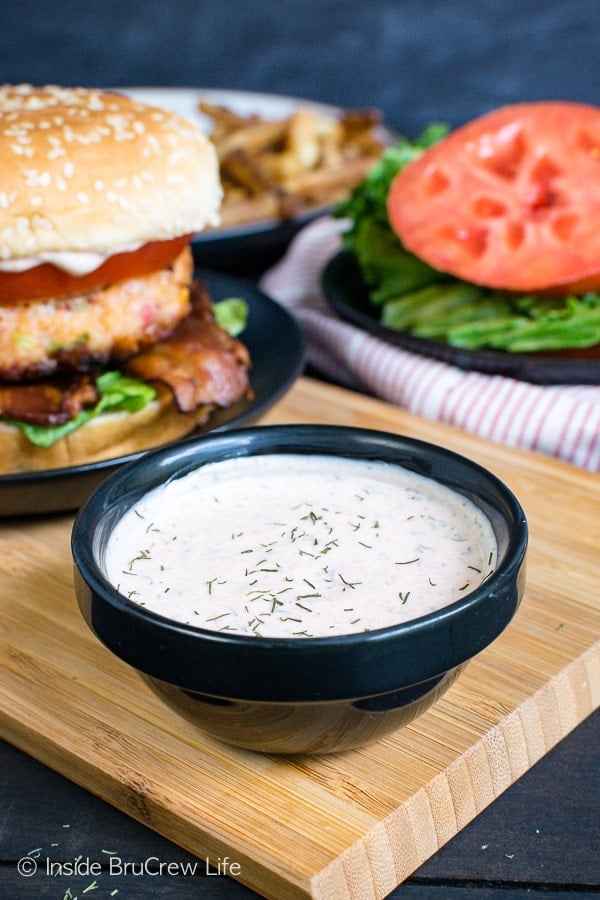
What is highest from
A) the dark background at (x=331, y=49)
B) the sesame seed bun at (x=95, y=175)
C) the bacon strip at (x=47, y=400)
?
the sesame seed bun at (x=95, y=175)

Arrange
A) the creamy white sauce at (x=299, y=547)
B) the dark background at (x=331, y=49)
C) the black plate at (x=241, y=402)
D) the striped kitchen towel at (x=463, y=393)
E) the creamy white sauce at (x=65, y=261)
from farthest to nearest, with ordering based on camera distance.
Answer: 1. the dark background at (x=331, y=49)
2. the striped kitchen towel at (x=463, y=393)
3. the creamy white sauce at (x=65, y=261)
4. the black plate at (x=241, y=402)
5. the creamy white sauce at (x=299, y=547)

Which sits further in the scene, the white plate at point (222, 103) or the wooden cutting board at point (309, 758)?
the white plate at point (222, 103)

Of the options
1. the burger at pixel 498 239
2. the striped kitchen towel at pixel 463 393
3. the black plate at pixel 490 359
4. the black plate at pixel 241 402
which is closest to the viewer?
the black plate at pixel 241 402

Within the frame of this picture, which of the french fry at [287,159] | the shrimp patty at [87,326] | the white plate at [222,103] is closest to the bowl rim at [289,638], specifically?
the shrimp patty at [87,326]

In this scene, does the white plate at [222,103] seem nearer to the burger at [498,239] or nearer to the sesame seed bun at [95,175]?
the burger at [498,239]

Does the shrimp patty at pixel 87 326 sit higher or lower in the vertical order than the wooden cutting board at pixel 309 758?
higher

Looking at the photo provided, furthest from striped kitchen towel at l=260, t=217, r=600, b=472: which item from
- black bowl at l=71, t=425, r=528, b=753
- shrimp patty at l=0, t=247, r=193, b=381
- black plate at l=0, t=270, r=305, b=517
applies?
black bowl at l=71, t=425, r=528, b=753

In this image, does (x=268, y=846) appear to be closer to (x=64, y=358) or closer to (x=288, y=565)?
(x=288, y=565)

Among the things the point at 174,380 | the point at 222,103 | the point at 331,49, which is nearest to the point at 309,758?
the point at 174,380
